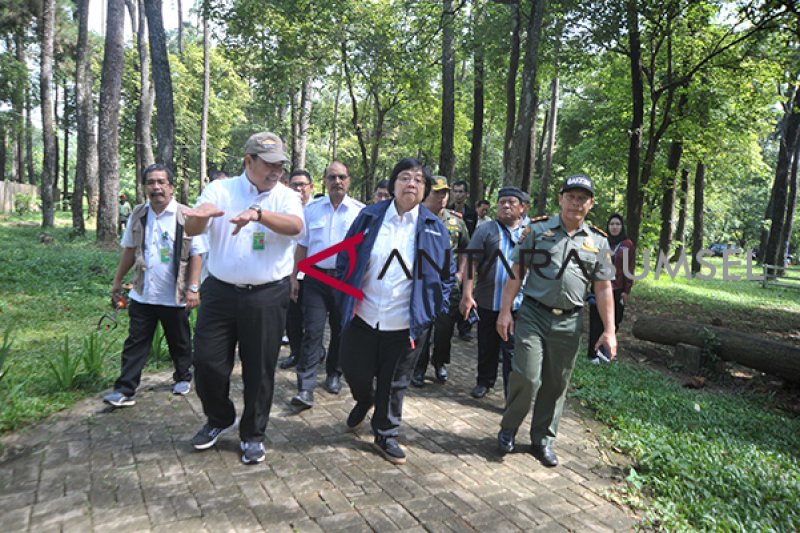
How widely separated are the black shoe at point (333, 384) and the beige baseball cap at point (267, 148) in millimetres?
2663

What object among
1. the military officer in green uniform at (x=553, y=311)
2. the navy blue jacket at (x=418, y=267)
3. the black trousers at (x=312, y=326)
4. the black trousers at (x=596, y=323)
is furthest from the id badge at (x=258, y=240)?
the black trousers at (x=596, y=323)

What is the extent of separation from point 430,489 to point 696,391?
492 centimetres

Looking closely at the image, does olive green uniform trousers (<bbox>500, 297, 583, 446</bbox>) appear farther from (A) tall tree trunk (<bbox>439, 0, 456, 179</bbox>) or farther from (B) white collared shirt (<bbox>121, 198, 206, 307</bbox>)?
(A) tall tree trunk (<bbox>439, 0, 456, 179</bbox>)

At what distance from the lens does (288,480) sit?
3.57 metres

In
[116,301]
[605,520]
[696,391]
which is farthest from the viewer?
[696,391]

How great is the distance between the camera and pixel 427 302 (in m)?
3.97

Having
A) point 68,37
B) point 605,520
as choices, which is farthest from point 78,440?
point 68,37

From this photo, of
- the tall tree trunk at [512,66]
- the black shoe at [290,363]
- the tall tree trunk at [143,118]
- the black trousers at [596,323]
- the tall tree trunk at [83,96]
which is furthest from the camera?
the tall tree trunk at [83,96]

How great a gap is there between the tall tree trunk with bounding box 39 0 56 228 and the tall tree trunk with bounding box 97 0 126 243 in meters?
5.69

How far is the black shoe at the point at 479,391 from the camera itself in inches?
225

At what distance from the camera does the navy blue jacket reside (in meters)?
3.91

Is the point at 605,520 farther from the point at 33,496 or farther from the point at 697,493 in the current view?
the point at 33,496

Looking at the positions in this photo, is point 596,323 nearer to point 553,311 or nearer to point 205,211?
point 553,311

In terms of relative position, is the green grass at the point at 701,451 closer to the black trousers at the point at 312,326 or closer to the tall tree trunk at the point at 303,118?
the black trousers at the point at 312,326
